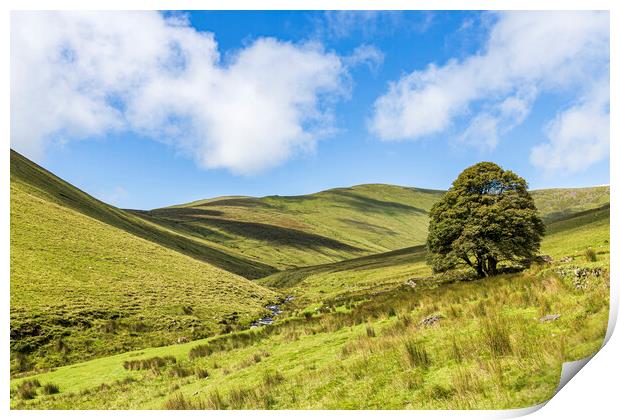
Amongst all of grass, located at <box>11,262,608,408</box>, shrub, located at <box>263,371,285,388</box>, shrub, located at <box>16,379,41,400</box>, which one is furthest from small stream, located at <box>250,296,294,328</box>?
shrub, located at <box>263,371,285,388</box>

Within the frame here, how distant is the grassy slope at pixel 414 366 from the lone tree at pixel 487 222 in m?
10.5

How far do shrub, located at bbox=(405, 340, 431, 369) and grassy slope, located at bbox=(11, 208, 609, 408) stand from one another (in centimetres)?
3

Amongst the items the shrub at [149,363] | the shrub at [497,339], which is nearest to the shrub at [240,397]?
the shrub at [497,339]

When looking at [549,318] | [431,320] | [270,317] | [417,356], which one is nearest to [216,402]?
[417,356]

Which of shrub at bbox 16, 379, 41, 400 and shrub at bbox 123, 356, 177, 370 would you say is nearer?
shrub at bbox 16, 379, 41, 400

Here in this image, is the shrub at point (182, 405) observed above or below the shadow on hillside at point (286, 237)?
below

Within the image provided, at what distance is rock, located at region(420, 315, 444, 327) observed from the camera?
48.1 ft

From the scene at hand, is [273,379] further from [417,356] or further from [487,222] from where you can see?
[487,222]

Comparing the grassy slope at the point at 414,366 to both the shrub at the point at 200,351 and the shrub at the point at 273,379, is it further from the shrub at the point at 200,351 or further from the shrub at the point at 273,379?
the shrub at the point at 200,351

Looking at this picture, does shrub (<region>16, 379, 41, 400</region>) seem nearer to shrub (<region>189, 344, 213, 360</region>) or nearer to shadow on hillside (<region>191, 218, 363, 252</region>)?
shrub (<region>189, 344, 213, 360</region>)

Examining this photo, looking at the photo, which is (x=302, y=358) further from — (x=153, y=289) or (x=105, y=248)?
→ (x=105, y=248)

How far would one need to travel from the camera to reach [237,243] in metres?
170

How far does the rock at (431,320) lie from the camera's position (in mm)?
14656
